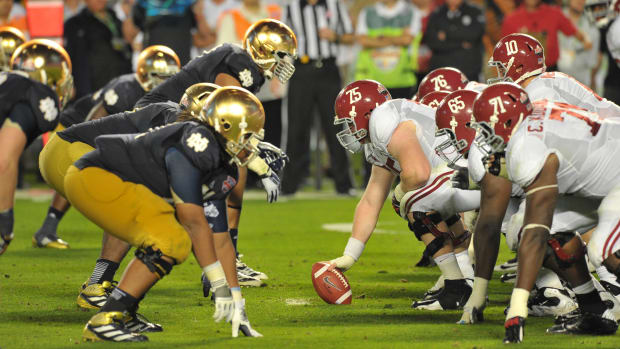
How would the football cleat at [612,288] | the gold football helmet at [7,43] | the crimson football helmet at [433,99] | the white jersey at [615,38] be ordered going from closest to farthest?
the football cleat at [612,288]
the crimson football helmet at [433,99]
the white jersey at [615,38]
the gold football helmet at [7,43]

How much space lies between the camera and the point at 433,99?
7547 mm

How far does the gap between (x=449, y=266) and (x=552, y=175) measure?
1.45 m

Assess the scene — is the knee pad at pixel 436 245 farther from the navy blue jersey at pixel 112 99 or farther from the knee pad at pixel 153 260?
the navy blue jersey at pixel 112 99

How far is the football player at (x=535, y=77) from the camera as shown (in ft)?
23.5

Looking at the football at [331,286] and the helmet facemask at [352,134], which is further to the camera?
the helmet facemask at [352,134]

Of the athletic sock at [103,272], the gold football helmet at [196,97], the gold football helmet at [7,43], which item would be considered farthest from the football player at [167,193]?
the gold football helmet at [7,43]

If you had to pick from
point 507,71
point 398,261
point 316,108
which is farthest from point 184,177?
point 316,108

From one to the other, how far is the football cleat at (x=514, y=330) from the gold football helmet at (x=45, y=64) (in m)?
3.83

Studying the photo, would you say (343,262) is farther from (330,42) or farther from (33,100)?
(330,42)

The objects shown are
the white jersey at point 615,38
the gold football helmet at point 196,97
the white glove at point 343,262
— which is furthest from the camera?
the white jersey at point 615,38

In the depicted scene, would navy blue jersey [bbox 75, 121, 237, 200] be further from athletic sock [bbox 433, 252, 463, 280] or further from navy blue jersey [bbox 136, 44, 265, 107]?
navy blue jersey [bbox 136, 44, 265, 107]

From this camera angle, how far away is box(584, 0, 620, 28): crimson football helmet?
9.45m

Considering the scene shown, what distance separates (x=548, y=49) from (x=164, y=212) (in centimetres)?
789

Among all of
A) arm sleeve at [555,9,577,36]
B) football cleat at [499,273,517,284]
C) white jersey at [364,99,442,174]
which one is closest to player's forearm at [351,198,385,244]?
white jersey at [364,99,442,174]
